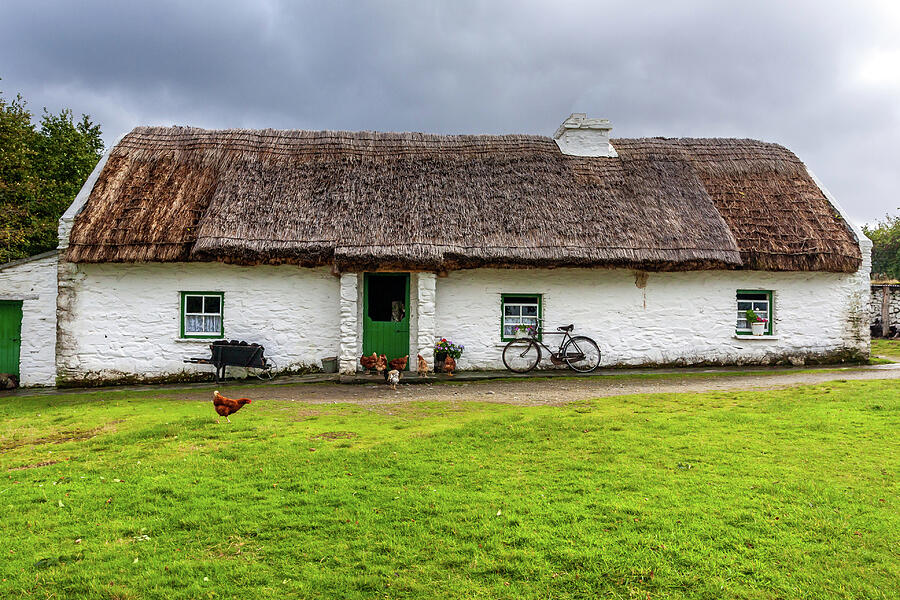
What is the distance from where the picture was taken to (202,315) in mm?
11961

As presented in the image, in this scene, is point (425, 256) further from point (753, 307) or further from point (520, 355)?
point (753, 307)

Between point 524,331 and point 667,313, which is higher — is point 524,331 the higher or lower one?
the lower one

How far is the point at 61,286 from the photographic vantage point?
1154 cm

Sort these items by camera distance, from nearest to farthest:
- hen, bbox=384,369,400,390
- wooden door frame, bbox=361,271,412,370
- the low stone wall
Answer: hen, bbox=384,369,400,390 → wooden door frame, bbox=361,271,412,370 → the low stone wall

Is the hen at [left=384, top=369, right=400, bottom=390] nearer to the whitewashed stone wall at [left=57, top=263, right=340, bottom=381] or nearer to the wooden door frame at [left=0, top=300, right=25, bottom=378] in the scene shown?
the whitewashed stone wall at [left=57, top=263, right=340, bottom=381]

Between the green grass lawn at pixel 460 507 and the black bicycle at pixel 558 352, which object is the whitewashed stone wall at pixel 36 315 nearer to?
the green grass lawn at pixel 460 507

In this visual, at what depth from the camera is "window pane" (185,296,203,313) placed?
12000 millimetres

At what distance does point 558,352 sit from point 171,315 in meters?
8.54

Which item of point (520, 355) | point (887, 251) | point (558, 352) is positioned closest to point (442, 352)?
point (520, 355)

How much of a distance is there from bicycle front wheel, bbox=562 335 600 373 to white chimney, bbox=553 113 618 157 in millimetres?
5407

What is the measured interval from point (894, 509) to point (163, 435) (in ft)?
24.5

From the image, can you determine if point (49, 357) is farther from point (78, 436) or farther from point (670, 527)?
point (670, 527)

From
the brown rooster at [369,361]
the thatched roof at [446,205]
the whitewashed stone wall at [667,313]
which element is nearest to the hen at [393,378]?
the brown rooster at [369,361]

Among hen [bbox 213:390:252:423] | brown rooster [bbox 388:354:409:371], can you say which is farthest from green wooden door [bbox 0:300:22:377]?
brown rooster [bbox 388:354:409:371]
